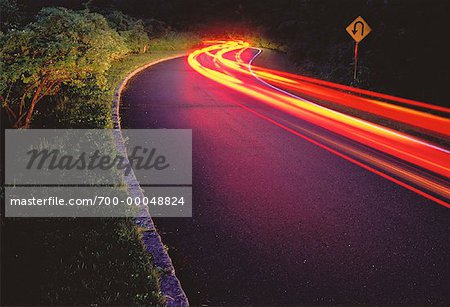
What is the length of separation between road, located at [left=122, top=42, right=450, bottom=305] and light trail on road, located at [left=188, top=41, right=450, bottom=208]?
386 millimetres

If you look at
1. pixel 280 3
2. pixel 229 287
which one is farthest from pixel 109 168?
pixel 280 3

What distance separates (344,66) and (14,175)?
2029 cm

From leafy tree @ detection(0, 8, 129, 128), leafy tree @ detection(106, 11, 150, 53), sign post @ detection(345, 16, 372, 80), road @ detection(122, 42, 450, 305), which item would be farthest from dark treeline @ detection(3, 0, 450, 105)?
leafy tree @ detection(0, 8, 129, 128)

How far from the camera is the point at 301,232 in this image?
5684mm

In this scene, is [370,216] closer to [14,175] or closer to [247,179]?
[247,179]

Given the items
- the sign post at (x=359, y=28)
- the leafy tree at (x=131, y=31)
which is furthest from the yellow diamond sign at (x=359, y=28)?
the leafy tree at (x=131, y=31)

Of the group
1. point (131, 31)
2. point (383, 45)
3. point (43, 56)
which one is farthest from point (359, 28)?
point (131, 31)

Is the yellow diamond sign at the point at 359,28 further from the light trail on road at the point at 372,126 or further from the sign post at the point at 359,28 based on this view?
the light trail on road at the point at 372,126

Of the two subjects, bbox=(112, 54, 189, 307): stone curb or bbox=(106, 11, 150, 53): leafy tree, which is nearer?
bbox=(112, 54, 189, 307): stone curb

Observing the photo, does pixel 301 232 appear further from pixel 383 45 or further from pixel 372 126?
pixel 383 45

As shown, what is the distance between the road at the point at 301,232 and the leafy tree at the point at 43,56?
309 cm

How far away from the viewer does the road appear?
452 centimetres

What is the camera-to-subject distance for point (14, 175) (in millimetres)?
6703

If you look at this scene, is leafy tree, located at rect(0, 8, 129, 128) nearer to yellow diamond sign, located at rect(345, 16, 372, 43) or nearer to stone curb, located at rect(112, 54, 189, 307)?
stone curb, located at rect(112, 54, 189, 307)
